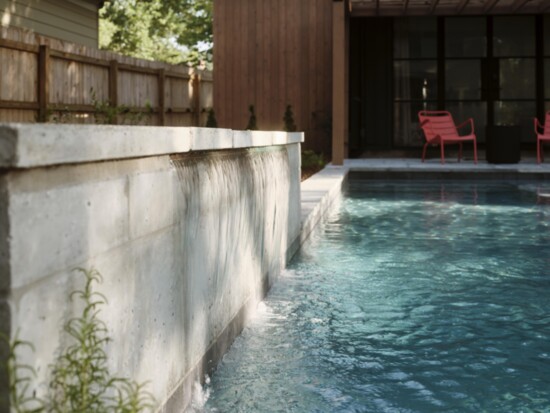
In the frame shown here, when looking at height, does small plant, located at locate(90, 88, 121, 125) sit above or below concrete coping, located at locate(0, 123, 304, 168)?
above

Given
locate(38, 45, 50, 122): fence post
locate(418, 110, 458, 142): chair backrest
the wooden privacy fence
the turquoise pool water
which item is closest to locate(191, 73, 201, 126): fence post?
the wooden privacy fence

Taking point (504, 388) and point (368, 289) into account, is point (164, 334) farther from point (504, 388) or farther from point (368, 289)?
point (368, 289)

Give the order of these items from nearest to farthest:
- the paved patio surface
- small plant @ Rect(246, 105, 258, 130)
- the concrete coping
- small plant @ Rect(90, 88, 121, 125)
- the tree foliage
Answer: the concrete coping < small plant @ Rect(90, 88, 121, 125) < the paved patio surface < small plant @ Rect(246, 105, 258, 130) < the tree foliage

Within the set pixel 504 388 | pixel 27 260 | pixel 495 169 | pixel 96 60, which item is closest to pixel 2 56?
pixel 96 60

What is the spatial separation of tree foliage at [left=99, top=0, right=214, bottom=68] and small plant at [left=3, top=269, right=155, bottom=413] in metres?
24.5

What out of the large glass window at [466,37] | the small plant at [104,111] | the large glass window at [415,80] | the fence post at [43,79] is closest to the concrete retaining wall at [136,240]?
the fence post at [43,79]

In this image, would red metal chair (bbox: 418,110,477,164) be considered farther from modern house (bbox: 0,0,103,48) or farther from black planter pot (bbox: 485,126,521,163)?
modern house (bbox: 0,0,103,48)

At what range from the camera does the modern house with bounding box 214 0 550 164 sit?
1487cm

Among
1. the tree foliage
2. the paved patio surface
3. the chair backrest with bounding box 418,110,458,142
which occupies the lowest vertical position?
the paved patio surface

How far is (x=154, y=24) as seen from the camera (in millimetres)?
29203

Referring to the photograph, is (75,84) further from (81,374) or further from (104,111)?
(81,374)

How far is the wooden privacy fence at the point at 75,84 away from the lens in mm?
9219

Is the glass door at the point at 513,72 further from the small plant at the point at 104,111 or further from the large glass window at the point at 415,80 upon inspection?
the small plant at the point at 104,111

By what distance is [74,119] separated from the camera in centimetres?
1059
